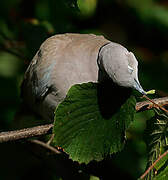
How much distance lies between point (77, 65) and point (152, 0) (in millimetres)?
1648

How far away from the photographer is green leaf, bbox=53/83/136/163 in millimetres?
1857

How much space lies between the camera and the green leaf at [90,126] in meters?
1.86

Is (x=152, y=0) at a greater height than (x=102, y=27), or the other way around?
(x=152, y=0)

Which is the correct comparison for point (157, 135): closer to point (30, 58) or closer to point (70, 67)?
point (70, 67)

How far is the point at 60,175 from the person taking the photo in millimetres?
2518

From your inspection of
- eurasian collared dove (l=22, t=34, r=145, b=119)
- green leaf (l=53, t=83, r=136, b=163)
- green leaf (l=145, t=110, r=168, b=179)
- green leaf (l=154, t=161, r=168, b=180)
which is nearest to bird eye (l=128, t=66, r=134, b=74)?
eurasian collared dove (l=22, t=34, r=145, b=119)

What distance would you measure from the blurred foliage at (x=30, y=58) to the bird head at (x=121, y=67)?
2.40ft

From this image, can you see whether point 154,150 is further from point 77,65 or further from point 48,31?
point 48,31

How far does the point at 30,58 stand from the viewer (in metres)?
2.92

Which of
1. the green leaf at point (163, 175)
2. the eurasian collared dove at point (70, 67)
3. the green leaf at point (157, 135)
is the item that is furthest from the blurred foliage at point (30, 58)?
the green leaf at point (163, 175)

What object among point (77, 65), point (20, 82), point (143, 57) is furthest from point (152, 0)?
point (77, 65)

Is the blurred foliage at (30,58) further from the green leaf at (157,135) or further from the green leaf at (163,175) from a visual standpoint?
the green leaf at (163,175)

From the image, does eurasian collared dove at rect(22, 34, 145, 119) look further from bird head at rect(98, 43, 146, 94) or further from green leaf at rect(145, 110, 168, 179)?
green leaf at rect(145, 110, 168, 179)

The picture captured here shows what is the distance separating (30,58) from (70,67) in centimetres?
70
